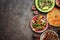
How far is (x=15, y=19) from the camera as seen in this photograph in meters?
2.31

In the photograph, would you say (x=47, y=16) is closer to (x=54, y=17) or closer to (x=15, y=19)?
(x=54, y=17)

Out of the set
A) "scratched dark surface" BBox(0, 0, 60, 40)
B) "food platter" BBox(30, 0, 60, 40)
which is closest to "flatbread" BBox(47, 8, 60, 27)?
"food platter" BBox(30, 0, 60, 40)

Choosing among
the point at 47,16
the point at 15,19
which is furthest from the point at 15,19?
the point at 47,16

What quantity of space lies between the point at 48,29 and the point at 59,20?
0.20m

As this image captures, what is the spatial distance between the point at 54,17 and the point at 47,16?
102mm

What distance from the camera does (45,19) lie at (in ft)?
7.43

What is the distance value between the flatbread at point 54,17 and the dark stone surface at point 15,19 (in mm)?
278

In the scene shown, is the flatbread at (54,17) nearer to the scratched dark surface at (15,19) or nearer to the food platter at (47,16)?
the food platter at (47,16)

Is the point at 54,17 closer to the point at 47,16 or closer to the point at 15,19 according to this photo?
the point at 47,16

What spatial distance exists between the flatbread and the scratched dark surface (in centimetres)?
27

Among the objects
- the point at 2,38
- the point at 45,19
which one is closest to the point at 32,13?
the point at 45,19

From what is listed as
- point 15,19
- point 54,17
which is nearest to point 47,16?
point 54,17

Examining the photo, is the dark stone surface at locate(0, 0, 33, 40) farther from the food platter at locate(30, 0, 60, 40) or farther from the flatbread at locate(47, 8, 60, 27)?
the flatbread at locate(47, 8, 60, 27)

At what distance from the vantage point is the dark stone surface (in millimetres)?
2273
